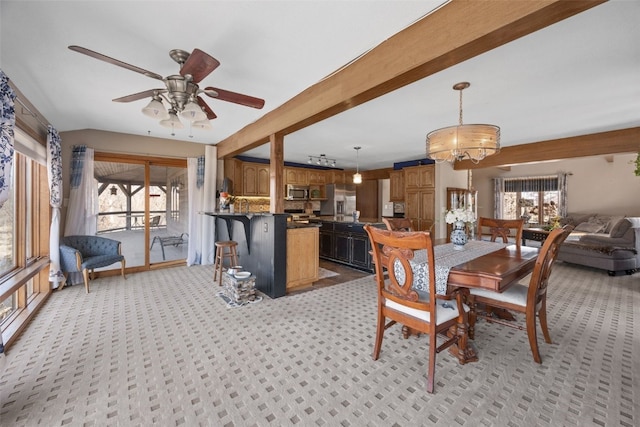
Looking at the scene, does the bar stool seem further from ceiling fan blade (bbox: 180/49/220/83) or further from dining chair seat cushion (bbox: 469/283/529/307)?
dining chair seat cushion (bbox: 469/283/529/307)

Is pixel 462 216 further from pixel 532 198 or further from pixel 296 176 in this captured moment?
pixel 532 198

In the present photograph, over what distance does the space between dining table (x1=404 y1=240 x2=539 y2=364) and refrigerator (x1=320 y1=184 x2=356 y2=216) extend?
510 centimetres

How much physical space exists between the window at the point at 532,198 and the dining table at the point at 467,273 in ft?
24.5

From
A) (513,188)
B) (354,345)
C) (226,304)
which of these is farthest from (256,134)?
(513,188)

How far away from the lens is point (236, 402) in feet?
5.47

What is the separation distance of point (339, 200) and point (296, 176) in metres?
1.39

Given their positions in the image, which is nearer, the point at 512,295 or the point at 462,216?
the point at 512,295

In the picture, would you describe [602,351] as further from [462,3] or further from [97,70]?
[97,70]

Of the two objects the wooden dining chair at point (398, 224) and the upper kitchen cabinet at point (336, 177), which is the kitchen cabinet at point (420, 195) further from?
the wooden dining chair at point (398, 224)

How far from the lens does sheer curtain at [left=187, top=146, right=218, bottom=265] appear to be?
5293 millimetres

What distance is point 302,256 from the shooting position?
391cm

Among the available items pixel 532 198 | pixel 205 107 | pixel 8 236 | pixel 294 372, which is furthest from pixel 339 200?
pixel 532 198

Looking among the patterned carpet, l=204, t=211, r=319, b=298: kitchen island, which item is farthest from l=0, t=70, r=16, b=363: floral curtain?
l=204, t=211, r=319, b=298: kitchen island

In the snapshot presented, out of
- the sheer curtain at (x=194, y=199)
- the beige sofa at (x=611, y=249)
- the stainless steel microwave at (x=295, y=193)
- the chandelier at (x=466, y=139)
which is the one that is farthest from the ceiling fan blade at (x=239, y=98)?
the beige sofa at (x=611, y=249)
